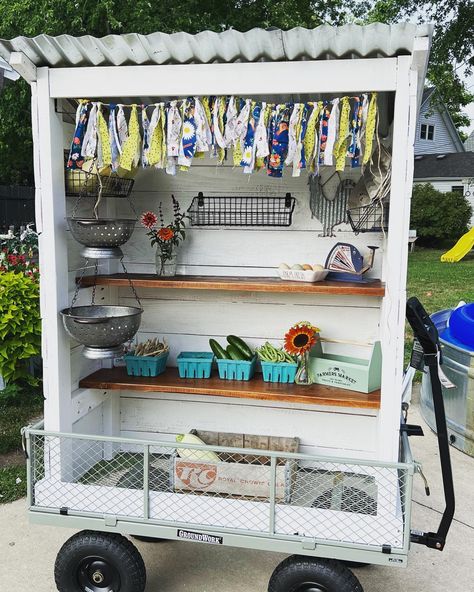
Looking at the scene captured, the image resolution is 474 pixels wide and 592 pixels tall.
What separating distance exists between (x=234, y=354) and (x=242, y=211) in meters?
0.76

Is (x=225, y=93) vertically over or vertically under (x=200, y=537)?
over

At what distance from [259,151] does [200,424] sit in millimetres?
1667

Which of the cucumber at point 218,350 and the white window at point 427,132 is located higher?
the white window at point 427,132

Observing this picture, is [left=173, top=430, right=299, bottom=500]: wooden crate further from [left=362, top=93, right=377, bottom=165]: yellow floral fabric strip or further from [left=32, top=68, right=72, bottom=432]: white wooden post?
[left=362, top=93, right=377, bottom=165]: yellow floral fabric strip

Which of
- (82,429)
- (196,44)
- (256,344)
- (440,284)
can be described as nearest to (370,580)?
(256,344)

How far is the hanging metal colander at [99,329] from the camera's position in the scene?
2.60m

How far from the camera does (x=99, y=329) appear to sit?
2615 mm

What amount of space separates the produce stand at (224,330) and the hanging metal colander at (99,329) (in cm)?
3

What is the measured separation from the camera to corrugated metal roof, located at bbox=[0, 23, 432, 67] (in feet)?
7.10

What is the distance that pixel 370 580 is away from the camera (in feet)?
9.09

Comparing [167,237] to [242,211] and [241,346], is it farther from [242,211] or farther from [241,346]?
[241,346]

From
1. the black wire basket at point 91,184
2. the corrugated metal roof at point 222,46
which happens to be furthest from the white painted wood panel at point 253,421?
the corrugated metal roof at point 222,46

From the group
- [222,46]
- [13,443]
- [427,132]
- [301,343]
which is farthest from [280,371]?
[427,132]

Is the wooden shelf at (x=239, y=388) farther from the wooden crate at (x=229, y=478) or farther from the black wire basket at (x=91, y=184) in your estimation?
the black wire basket at (x=91, y=184)
